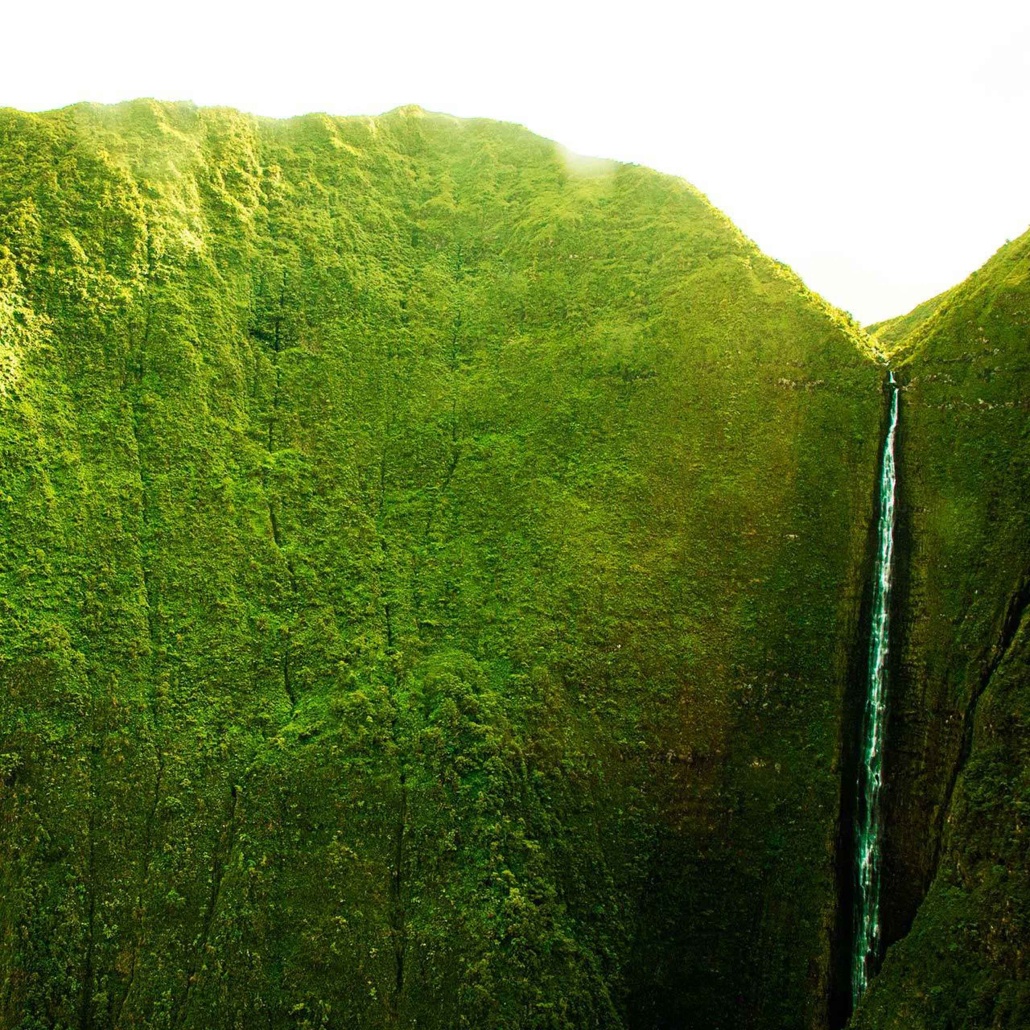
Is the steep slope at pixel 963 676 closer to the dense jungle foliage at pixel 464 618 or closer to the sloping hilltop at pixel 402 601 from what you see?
the dense jungle foliage at pixel 464 618

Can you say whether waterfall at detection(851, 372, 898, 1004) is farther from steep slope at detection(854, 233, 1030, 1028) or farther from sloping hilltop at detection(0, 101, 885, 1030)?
sloping hilltop at detection(0, 101, 885, 1030)

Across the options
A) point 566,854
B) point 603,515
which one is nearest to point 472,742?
point 566,854

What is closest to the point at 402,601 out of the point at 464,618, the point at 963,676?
the point at 464,618

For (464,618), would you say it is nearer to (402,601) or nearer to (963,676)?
(402,601)

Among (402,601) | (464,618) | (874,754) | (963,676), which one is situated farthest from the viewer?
(402,601)

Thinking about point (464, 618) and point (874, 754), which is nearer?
point (874, 754)

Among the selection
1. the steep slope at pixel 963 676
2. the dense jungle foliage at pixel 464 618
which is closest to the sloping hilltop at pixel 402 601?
the dense jungle foliage at pixel 464 618

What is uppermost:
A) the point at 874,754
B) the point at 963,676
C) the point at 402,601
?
the point at 402,601
